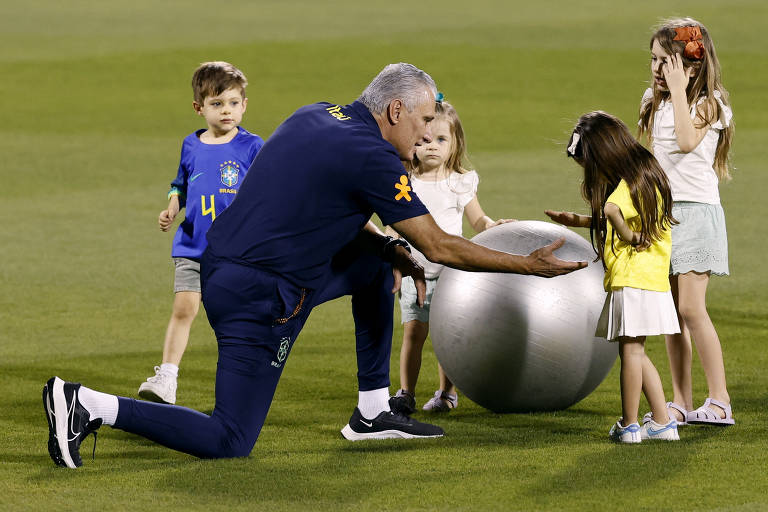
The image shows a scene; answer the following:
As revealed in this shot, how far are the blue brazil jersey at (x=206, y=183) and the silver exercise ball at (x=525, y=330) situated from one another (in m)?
1.53

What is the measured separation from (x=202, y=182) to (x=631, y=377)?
289 centimetres

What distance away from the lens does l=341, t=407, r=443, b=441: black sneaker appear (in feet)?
21.4

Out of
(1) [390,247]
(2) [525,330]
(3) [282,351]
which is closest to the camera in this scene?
(3) [282,351]

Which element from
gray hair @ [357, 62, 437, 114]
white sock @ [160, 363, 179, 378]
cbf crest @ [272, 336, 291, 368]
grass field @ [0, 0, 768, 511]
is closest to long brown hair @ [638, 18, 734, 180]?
grass field @ [0, 0, 768, 511]

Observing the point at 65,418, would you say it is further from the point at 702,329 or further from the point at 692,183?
the point at 692,183

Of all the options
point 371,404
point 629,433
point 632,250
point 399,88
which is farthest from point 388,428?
point 399,88

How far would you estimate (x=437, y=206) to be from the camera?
25.5ft

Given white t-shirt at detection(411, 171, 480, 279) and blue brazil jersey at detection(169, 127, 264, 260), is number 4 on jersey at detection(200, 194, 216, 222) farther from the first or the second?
white t-shirt at detection(411, 171, 480, 279)

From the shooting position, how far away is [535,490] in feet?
17.8

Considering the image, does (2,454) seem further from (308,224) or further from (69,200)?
(69,200)

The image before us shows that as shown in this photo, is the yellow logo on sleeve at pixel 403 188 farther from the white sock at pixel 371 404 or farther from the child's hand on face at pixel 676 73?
the child's hand on face at pixel 676 73

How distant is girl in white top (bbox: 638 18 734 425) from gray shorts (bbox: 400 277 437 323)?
1447 mm

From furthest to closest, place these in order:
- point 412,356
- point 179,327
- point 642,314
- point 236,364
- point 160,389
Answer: point 179,327, point 412,356, point 160,389, point 642,314, point 236,364

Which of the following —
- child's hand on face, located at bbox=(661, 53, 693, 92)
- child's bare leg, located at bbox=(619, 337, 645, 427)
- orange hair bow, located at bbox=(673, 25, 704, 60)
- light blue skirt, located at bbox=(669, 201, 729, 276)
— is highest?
orange hair bow, located at bbox=(673, 25, 704, 60)
